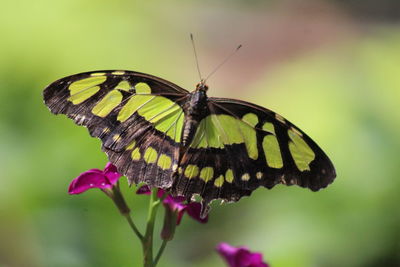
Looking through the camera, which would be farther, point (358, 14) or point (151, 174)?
point (358, 14)

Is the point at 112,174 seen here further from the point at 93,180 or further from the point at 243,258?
the point at 243,258

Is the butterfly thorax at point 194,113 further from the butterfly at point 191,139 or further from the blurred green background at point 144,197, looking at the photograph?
the blurred green background at point 144,197

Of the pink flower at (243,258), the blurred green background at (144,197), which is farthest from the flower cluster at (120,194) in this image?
the blurred green background at (144,197)

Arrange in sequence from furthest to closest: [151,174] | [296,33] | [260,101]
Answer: [296,33]
[260,101]
[151,174]

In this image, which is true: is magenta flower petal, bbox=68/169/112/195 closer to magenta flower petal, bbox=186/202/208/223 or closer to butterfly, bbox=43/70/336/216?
butterfly, bbox=43/70/336/216

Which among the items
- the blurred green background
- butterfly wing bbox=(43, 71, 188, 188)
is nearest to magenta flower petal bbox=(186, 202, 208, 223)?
butterfly wing bbox=(43, 71, 188, 188)

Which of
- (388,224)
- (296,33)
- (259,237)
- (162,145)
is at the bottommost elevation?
(259,237)

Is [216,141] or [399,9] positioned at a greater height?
[399,9]

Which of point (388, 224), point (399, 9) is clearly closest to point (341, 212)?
point (388, 224)

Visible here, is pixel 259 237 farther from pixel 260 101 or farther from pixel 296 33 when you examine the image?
pixel 296 33
